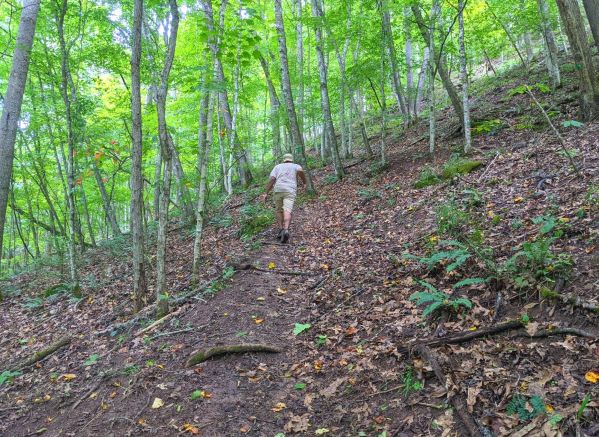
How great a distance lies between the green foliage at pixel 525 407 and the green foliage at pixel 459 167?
6686 millimetres

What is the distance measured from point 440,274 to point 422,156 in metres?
7.95

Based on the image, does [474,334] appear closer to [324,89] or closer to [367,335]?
[367,335]

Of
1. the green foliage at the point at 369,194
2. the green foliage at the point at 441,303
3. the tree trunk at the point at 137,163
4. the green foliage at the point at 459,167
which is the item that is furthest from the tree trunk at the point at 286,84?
the green foliage at the point at 441,303

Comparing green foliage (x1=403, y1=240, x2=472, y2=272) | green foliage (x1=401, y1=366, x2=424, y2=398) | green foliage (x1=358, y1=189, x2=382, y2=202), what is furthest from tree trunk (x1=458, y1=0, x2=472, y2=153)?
→ green foliage (x1=401, y1=366, x2=424, y2=398)

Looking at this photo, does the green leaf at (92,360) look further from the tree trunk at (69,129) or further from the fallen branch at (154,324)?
the tree trunk at (69,129)

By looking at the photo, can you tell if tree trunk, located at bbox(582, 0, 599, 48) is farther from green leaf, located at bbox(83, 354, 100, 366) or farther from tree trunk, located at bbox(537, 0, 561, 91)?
green leaf, located at bbox(83, 354, 100, 366)

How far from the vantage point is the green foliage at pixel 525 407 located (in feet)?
8.91

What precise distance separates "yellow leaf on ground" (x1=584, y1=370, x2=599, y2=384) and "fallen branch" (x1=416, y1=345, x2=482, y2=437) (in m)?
0.90

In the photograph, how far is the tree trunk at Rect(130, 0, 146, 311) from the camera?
5572 millimetres

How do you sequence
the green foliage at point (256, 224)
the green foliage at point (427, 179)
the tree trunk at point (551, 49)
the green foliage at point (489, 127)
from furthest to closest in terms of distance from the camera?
the tree trunk at point (551, 49), the green foliage at point (489, 127), the green foliage at point (256, 224), the green foliage at point (427, 179)

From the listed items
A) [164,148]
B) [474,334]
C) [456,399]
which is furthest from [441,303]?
[164,148]

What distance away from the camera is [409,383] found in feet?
11.3

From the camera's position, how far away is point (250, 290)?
6125 mm

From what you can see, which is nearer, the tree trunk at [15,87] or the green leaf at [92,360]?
the green leaf at [92,360]
